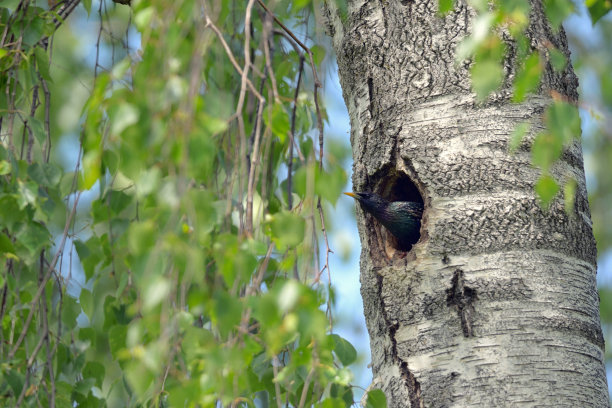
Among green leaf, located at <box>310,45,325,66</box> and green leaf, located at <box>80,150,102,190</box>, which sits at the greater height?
green leaf, located at <box>310,45,325,66</box>

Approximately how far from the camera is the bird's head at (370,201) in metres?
2.49

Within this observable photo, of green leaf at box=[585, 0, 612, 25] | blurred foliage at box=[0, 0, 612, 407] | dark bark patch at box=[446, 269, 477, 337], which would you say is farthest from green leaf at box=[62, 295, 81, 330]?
green leaf at box=[585, 0, 612, 25]

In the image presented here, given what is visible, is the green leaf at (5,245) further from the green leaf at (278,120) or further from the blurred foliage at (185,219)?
the green leaf at (278,120)

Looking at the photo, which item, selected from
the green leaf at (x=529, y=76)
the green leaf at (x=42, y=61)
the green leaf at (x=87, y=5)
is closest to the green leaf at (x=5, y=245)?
the green leaf at (x=42, y=61)

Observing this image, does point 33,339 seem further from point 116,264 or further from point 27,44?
point 27,44

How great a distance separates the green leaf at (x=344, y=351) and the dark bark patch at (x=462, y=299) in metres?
0.41

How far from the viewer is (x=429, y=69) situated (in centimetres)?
230

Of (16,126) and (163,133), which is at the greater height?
(16,126)

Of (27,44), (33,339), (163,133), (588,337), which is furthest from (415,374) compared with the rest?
(27,44)

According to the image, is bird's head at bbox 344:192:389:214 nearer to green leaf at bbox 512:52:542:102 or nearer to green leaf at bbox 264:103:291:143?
green leaf at bbox 264:103:291:143

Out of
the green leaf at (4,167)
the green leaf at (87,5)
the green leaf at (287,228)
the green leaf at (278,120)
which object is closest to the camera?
the green leaf at (287,228)

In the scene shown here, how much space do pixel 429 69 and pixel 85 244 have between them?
4.04 ft

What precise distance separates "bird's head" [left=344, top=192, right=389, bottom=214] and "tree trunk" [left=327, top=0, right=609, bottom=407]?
0.10 feet

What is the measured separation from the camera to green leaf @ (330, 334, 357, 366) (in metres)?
1.73
